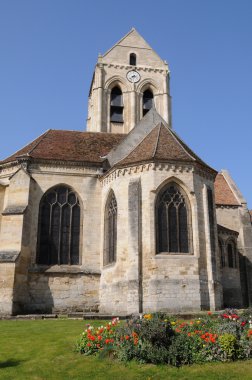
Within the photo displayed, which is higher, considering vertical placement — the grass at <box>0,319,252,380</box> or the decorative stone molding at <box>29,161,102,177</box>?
the decorative stone molding at <box>29,161,102,177</box>

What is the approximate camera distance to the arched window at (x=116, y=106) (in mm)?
35606

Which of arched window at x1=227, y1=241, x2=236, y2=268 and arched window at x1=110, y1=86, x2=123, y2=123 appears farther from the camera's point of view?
arched window at x1=110, y1=86, x2=123, y2=123

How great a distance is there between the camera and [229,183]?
31.9m

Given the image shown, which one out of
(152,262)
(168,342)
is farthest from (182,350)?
(152,262)

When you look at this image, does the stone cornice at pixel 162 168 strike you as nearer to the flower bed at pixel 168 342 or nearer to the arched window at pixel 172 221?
the arched window at pixel 172 221

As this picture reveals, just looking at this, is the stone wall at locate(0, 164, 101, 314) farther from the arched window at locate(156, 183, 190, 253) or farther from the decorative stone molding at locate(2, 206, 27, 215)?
the arched window at locate(156, 183, 190, 253)

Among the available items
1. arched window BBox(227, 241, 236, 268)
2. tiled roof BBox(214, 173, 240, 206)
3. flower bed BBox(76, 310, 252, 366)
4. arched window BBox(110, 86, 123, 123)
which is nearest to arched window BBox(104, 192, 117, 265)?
flower bed BBox(76, 310, 252, 366)

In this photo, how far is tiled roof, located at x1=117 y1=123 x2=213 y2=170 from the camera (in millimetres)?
19138

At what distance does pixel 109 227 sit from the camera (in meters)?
20.5

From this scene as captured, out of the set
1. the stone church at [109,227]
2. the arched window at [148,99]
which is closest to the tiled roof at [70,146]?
the stone church at [109,227]

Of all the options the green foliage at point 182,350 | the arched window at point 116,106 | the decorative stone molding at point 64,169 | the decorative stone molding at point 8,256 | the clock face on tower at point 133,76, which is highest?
the clock face on tower at point 133,76

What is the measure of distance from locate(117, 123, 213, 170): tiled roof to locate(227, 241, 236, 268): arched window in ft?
30.4

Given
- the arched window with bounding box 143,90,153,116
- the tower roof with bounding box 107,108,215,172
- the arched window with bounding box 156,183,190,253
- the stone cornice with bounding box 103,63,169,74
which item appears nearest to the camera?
the arched window with bounding box 156,183,190,253

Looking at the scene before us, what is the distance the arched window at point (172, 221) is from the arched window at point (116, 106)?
17.9 m
